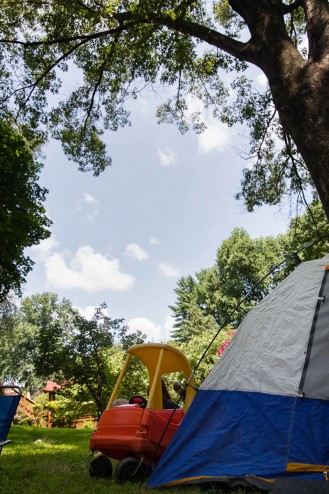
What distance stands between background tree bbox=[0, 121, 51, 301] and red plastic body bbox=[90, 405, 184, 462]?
9.93 meters

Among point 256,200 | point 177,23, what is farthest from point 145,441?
point 256,200

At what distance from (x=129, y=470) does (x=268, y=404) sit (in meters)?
1.79

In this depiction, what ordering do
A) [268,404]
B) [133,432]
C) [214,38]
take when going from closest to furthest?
1. [268,404]
2. [133,432]
3. [214,38]

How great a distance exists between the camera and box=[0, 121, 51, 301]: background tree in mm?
14039

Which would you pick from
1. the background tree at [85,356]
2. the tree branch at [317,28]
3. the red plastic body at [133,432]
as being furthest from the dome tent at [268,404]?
the background tree at [85,356]

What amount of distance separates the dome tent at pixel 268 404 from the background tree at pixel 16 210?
1088 cm

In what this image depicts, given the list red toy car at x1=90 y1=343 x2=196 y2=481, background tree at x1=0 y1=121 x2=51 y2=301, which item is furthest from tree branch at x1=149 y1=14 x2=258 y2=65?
background tree at x1=0 y1=121 x2=51 y2=301

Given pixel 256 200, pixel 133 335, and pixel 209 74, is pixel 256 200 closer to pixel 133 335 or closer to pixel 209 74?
pixel 209 74

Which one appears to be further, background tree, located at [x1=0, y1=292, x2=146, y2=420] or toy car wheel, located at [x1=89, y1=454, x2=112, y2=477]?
background tree, located at [x1=0, y1=292, x2=146, y2=420]

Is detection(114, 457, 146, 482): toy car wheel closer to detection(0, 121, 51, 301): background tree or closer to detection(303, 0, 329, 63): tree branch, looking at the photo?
detection(303, 0, 329, 63): tree branch

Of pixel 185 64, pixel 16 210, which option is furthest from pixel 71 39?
pixel 16 210

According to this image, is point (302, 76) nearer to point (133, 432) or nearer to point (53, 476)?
point (133, 432)

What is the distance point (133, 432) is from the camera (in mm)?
4582

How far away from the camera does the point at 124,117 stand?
1036 cm
